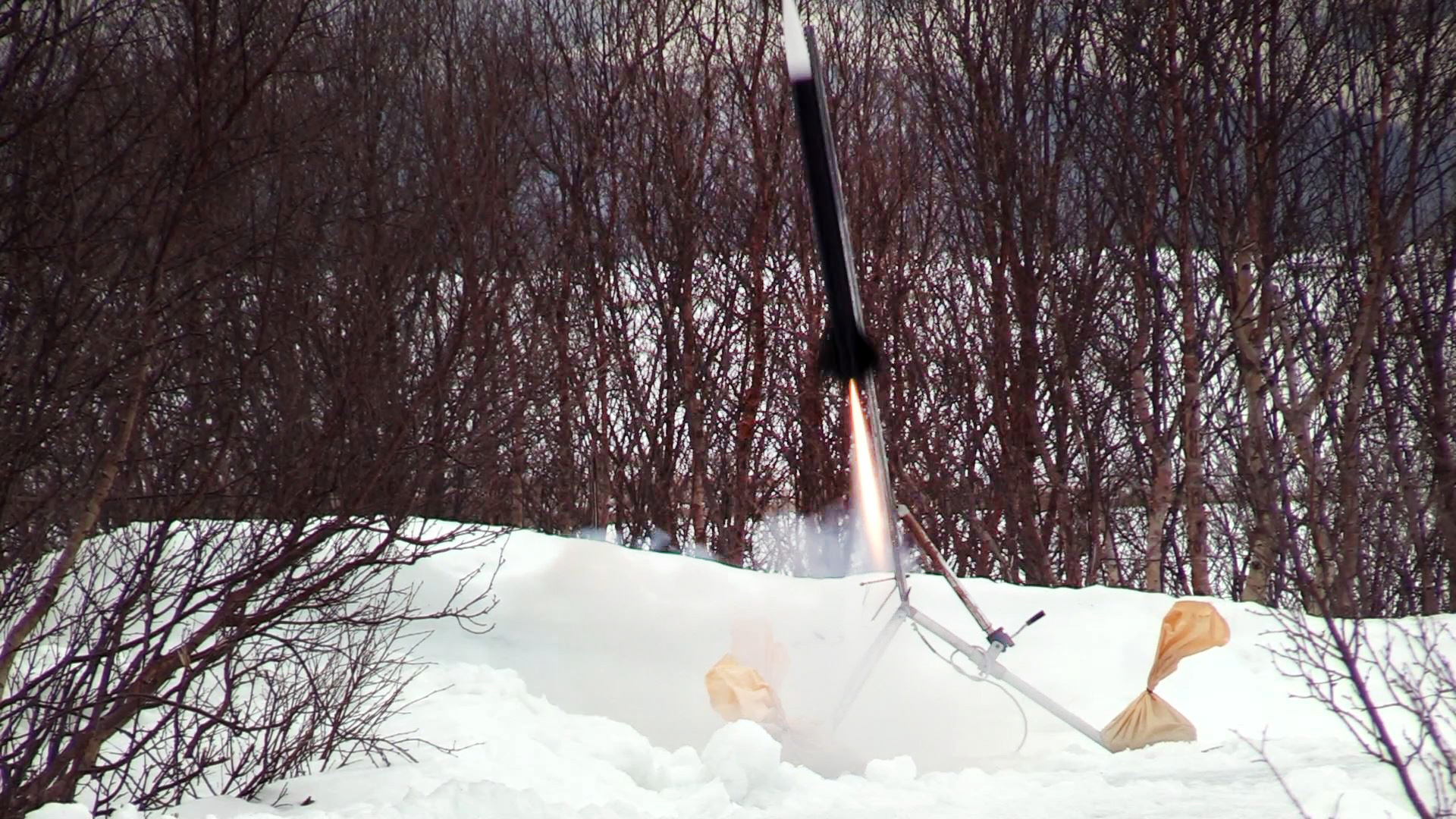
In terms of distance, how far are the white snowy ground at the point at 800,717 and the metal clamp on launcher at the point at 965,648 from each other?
9.5 inches

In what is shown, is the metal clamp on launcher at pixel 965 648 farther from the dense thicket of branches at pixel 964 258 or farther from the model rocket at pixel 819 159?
the dense thicket of branches at pixel 964 258

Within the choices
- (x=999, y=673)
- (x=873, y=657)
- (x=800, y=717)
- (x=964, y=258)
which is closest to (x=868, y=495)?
(x=964, y=258)

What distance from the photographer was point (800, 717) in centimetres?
939

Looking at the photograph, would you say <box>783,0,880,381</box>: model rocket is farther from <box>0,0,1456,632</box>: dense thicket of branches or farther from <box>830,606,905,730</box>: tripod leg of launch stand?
<box>0,0,1456,632</box>: dense thicket of branches

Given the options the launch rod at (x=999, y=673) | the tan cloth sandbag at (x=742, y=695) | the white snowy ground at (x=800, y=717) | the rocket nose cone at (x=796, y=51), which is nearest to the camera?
the white snowy ground at (x=800, y=717)

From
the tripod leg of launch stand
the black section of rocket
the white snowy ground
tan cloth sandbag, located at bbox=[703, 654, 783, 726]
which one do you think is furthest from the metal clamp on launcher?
the black section of rocket

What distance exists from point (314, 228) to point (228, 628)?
2641 millimetres

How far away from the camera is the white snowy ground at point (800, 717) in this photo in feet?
21.8

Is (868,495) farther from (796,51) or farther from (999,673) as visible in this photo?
(796,51)

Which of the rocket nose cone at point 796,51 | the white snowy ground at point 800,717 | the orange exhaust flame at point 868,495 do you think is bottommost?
the white snowy ground at point 800,717

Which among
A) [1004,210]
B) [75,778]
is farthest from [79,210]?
[1004,210]

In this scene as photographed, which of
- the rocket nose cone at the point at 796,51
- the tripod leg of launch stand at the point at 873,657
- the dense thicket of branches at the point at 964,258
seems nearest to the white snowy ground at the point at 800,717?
the tripod leg of launch stand at the point at 873,657

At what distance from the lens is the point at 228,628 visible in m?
7.64

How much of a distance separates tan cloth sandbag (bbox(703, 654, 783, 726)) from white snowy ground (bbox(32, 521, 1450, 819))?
0.41 meters
